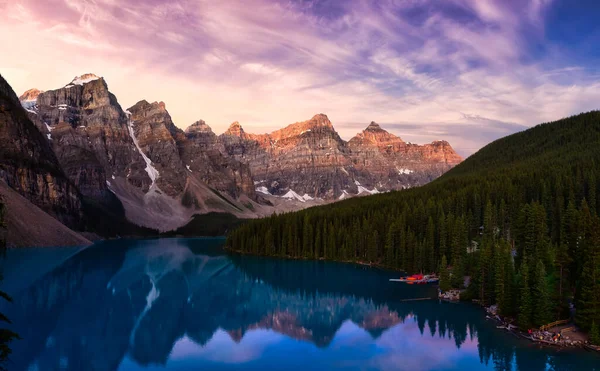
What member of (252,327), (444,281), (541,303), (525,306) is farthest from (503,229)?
(252,327)

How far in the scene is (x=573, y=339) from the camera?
43.0 meters

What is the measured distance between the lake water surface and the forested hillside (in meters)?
5.73

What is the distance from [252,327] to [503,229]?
59137 mm

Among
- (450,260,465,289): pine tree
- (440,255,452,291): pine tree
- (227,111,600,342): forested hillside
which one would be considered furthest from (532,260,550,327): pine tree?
(450,260,465,289): pine tree

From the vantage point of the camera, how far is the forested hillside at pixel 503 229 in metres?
49.0

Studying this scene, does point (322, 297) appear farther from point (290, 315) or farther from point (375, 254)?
point (375, 254)

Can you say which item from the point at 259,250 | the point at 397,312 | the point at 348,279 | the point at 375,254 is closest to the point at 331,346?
the point at 397,312

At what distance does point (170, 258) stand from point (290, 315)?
3588 inches

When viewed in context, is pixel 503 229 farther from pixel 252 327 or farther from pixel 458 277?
pixel 252 327

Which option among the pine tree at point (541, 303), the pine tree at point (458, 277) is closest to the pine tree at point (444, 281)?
the pine tree at point (458, 277)

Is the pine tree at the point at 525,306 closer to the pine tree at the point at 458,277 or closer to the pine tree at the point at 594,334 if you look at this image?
the pine tree at the point at 594,334

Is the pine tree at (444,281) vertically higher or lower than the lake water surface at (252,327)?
higher

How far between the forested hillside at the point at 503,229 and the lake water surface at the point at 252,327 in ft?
18.8

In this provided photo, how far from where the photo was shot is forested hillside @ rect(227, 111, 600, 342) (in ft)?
161
